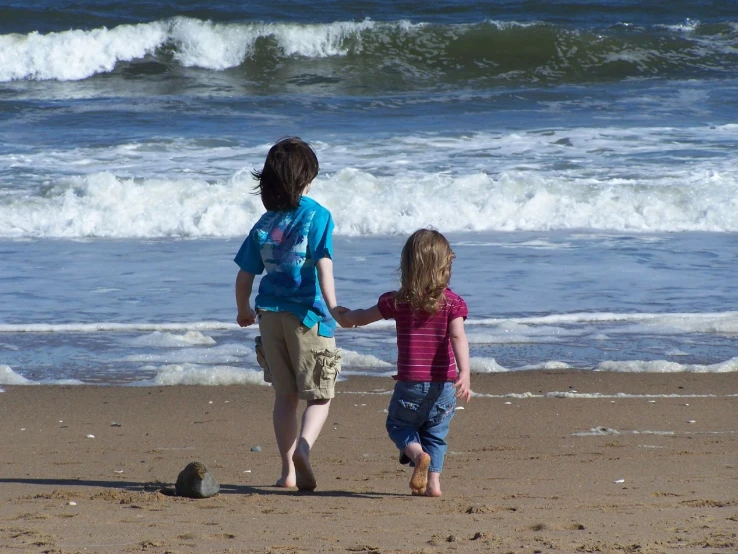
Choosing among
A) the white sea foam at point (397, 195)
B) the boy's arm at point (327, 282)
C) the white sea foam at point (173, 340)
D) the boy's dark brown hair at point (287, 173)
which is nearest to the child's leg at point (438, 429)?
the boy's arm at point (327, 282)

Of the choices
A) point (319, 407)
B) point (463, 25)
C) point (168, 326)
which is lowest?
point (168, 326)

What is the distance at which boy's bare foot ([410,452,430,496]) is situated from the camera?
3.45 meters

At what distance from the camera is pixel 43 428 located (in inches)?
178

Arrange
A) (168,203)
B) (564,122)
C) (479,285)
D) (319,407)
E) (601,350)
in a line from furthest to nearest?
(564,122)
(168,203)
(479,285)
(601,350)
(319,407)

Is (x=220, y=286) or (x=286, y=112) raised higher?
(x=286, y=112)

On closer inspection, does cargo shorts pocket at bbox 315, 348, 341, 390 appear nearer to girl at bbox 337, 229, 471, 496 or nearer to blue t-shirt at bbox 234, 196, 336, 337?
blue t-shirt at bbox 234, 196, 336, 337

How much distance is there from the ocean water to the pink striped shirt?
193 centimetres

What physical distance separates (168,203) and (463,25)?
12.0 meters

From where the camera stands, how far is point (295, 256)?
359 centimetres

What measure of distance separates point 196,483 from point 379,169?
30.8 feet

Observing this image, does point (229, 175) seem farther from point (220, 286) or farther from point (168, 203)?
point (220, 286)

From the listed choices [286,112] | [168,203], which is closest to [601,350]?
[168,203]

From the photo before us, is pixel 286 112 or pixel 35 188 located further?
pixel 286 112

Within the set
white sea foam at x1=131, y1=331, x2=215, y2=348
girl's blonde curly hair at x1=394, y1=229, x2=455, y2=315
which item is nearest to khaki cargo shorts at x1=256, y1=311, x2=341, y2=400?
girl's blonde curly hair at x1=394, y1=229, x2=455, y2=315
